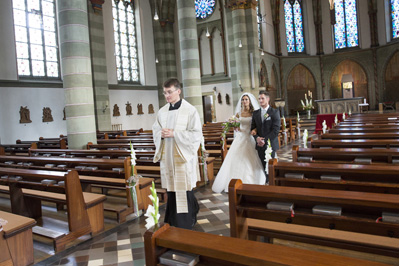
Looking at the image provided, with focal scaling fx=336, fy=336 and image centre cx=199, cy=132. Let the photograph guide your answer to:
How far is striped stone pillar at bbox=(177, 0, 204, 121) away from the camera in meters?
12.9

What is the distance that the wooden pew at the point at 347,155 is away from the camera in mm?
4000

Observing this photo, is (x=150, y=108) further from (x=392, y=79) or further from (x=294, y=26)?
(x=392, y=79)

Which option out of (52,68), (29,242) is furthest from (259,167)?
(52,68)

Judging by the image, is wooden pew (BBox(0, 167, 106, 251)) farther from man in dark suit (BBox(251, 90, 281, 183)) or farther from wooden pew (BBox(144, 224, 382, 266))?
man in dark suit (BBox(251, 90, 281, 183))

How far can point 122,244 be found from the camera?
4.12 metres

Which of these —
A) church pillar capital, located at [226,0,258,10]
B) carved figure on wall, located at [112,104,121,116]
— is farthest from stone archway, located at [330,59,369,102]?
carved figure on wall, located at [112,104,121,116]

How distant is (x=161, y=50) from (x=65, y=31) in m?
13.6

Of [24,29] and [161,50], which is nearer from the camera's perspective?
A: [24,29]

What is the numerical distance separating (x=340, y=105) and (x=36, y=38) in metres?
17.3

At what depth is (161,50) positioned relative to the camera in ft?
73.6

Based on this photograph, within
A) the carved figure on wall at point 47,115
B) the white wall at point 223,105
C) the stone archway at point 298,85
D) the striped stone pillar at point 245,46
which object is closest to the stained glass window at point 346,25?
the stone archway at point 298,85

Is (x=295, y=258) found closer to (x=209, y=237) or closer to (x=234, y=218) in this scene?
(x=209, y=237)

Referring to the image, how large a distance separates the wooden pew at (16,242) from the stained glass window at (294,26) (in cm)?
2625

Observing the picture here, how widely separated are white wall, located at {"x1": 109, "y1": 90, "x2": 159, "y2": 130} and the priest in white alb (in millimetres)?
16052
